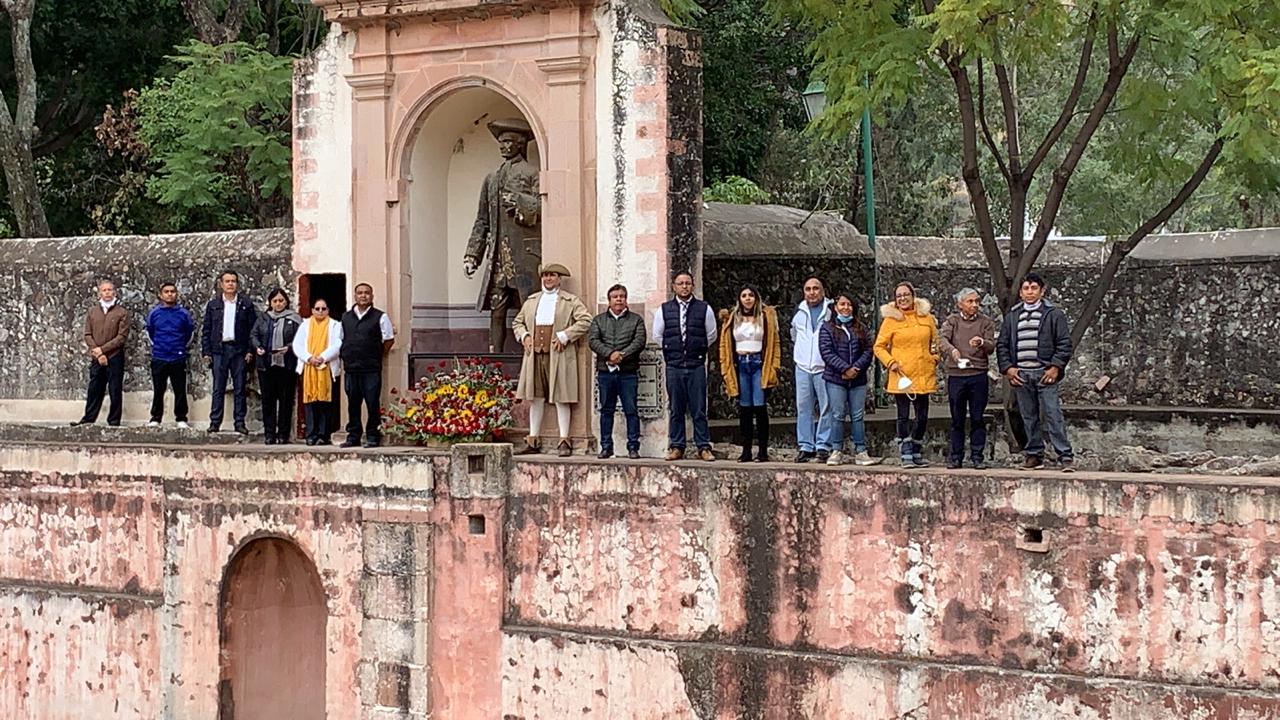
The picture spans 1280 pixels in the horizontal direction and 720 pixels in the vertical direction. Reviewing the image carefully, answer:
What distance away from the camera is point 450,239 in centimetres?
1952

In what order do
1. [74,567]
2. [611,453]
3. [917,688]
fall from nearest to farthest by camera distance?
[917,688] → [611,453] → [74,567]

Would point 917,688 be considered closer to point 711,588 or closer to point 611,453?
point 711,588

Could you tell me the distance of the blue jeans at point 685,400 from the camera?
16359 millimetres

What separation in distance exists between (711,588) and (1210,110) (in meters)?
6.11

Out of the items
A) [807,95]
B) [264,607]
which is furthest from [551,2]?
[264,607]

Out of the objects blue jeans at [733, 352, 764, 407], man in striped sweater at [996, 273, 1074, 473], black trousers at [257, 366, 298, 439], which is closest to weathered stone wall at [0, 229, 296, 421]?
black trousers at [257, 366, 298, 439]

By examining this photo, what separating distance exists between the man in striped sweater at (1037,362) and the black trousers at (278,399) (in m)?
Result: 6.36

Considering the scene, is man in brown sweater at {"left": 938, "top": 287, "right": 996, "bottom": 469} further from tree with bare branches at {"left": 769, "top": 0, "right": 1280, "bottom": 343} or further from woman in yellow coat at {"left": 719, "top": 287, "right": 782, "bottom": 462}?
tree with bare branches at {"left": 769, "top": 0, "right": 1280, "bottom": 343}

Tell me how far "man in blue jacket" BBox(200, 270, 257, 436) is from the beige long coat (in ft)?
9.32

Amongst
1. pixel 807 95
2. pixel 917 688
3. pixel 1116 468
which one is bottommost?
pixel 917 688

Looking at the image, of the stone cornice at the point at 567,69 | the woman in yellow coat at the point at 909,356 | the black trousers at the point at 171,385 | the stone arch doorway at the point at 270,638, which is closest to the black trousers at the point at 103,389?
the black trousers at the point at 171,385

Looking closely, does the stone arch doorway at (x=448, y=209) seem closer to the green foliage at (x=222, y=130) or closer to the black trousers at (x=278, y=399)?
the black trousers at (x=278, y=399)

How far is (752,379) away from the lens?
16.2m

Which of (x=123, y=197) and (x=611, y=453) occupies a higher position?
(x=123, y=197)
